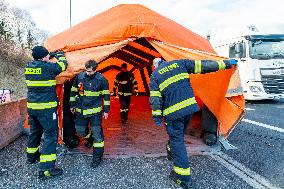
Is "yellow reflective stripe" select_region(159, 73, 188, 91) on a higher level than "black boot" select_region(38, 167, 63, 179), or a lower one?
higher

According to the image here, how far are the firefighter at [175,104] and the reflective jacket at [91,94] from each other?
1238 millimetres

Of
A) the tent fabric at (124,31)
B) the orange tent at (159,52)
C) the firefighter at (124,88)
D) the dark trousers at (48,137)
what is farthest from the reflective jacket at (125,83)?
the dark trousers at (48,137)

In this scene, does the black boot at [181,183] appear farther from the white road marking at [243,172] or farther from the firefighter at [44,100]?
the firefighter at [44,100]

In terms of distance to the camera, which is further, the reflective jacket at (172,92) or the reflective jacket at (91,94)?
the reflective jacket at (91,94)

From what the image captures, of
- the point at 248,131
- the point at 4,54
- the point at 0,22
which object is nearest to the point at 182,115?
the point at 248,131

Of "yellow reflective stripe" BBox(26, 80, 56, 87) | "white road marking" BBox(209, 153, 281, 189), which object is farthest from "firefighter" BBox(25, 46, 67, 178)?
"white road marking" BBox(209, 153, 281, 189)

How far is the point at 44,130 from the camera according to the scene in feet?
17.0

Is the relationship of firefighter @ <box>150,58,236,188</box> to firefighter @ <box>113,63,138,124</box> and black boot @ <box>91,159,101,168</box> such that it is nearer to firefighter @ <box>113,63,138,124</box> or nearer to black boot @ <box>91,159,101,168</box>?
black boot @ <box>91,159,101,168</box>

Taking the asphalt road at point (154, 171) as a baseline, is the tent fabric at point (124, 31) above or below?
above

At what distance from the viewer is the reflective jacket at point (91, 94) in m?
5.64

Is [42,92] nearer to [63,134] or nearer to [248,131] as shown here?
[63,134]

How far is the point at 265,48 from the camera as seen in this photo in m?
13.7

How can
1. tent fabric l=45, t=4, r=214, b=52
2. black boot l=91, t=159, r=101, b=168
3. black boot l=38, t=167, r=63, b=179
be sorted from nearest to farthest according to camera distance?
black boot l=38, t=167, r=63, b=179, black boot l=91, t=159, r=101, b=168, tent fabric l=45, t=4, r=214, b=52

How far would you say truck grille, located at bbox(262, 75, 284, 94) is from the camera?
13.4 m
